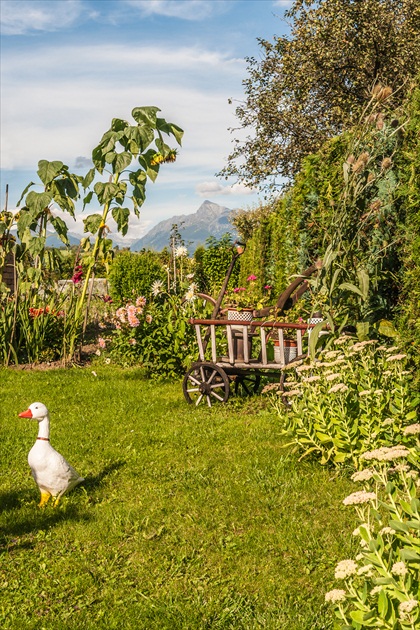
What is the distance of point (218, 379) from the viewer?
6.18 metres

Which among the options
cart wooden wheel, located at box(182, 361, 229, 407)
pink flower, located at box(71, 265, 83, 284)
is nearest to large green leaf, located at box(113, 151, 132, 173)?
pink flower, located at box(71, 265, 83, 284)

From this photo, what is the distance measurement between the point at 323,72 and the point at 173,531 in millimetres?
16055

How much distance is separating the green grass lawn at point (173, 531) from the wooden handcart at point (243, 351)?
0.53 metres

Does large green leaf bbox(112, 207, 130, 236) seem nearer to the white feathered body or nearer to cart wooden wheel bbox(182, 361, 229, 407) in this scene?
cart wooden wheel bbox(182, 361, 229, 407)

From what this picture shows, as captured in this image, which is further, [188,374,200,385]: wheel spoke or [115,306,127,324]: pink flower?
[115,306,127,324]: pink flower

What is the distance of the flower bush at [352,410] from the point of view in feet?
12.7

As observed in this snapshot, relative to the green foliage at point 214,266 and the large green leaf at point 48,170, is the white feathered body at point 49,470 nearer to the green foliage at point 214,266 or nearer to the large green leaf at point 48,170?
the large green leaf at point 48,170

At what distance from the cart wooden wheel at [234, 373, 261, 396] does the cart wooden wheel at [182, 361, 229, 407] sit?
0.32m

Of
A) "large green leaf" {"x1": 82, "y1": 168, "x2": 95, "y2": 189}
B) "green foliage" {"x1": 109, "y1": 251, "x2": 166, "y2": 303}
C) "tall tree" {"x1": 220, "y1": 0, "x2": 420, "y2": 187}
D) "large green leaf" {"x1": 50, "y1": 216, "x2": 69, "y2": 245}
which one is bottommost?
"green foliage" {"x1": 109, "y1": 251, "x2": 166, "y2": 303}

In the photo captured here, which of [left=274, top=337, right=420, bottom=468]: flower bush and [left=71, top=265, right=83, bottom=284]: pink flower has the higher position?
[left=71, top=265, right=83, bottom=284]: pink flower

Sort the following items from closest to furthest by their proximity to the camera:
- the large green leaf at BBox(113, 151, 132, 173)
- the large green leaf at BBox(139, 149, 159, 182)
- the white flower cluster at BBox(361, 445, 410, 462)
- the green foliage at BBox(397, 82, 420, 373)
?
1. the white flower cluster at BBox(361, 445, 410, 462)
2. the green foliage at BBox(397, 82, 420, 373)
3. the large green leaf at BBox(113, 151, 132, 173)
4. the large green leaf at BBox(139, 149, 159, 182)

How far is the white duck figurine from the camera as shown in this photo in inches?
147

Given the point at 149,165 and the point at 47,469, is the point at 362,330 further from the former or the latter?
the point at 149,165

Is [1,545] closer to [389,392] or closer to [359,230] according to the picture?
[389,392]
